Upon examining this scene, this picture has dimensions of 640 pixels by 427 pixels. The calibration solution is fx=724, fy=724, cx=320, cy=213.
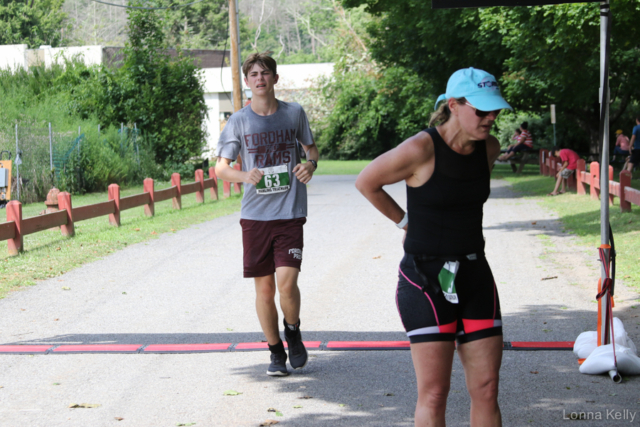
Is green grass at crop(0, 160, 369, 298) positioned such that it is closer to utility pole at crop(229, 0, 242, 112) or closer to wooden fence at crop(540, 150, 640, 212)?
utility pole at crop(229, 0, 242, 112)

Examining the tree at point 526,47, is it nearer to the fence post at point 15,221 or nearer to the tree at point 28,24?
the fence post at point 15,221

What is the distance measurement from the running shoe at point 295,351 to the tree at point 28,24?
55623 mm

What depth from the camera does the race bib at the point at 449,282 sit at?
3.22 metres

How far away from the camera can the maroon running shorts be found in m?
5.04

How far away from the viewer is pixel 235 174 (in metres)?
4.95

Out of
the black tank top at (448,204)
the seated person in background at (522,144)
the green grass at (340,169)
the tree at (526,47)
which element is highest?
the tree at (526,47)

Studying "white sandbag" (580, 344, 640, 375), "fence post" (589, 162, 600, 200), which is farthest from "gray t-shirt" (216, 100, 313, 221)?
"fence post" (589, 162, 600, 200)

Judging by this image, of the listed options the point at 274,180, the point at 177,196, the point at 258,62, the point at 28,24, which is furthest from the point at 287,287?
the point at 28,24

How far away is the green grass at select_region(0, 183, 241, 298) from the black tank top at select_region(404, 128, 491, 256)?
6.54 m

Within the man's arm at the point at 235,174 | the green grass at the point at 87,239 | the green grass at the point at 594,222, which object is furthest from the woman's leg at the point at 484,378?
the green grass at the point at 87,239

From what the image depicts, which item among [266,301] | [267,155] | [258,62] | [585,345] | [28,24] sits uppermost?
[28,24]

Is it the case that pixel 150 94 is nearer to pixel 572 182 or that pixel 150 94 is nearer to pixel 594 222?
pixel 572 182

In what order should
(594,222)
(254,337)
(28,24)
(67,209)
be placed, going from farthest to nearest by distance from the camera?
1. (28,24)
2. (594,222)
3. (67,209)
4. (254,337)

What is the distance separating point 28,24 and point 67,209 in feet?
170
